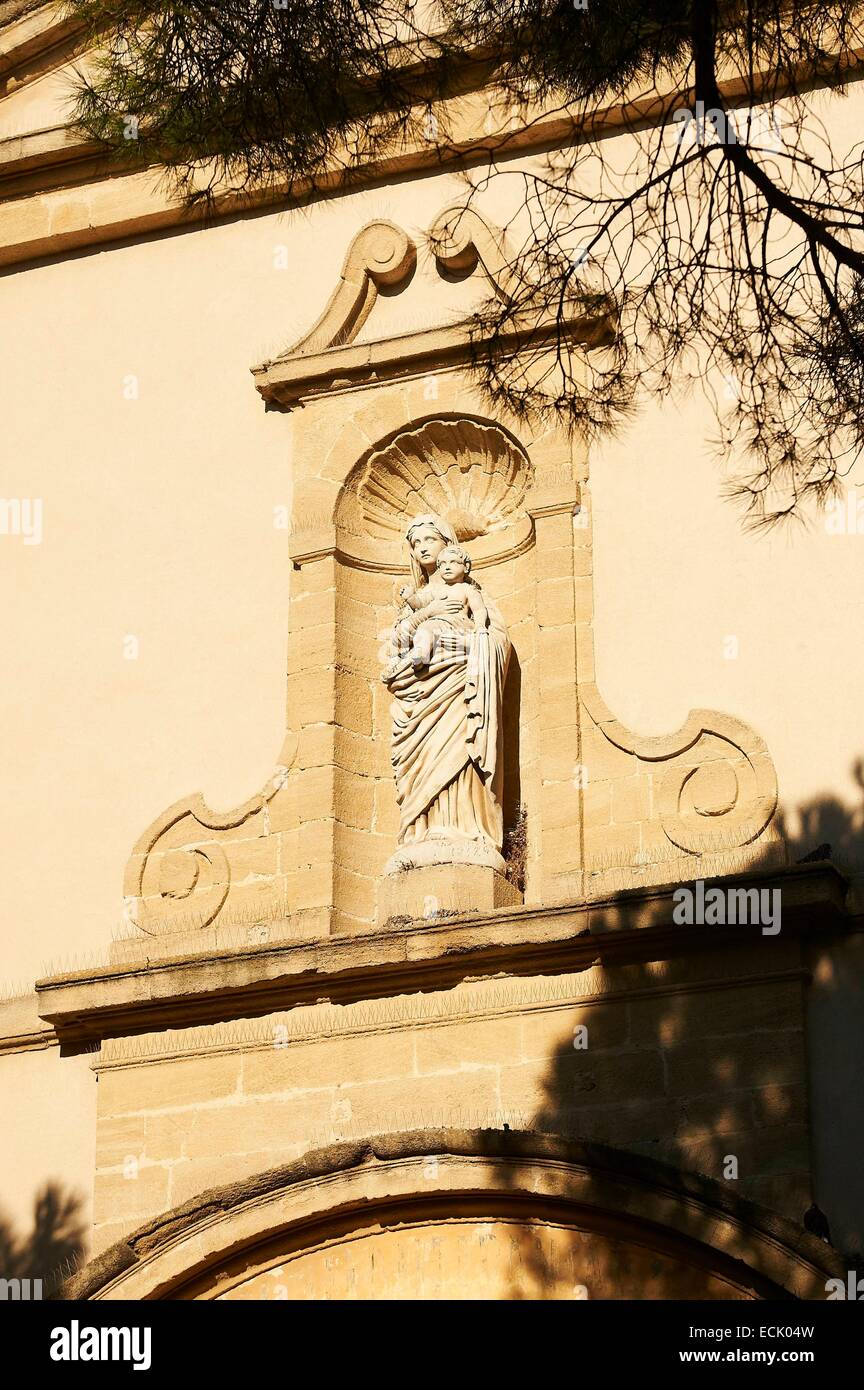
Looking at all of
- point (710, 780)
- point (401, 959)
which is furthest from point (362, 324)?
point (401, 959)

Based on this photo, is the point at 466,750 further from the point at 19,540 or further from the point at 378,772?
the point at 19,540

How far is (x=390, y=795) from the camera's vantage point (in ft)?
33.2

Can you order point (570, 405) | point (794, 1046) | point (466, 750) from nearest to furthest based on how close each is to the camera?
1. point (570, 405)
2. point (794, 1046)
3. point (466, 750)

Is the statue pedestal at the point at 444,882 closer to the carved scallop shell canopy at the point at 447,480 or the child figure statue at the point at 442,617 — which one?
the child figure statue at the point at 442,617

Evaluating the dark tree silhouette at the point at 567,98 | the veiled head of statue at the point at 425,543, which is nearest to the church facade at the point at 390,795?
the veiled head of statue at the point at 425,543

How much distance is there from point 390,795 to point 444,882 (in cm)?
89

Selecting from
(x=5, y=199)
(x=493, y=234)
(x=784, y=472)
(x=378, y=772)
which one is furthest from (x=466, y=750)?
(x=5, y=199)

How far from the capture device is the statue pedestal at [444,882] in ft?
30.4

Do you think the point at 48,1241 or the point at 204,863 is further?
the point at 204,863

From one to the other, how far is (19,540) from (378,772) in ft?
6.46

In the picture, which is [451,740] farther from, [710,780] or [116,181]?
[116,181]

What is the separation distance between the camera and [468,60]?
10383 mm

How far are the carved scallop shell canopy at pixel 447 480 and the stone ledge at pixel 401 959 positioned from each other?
2026mm

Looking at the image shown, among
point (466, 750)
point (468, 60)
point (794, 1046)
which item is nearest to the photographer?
point (794, 1046)
